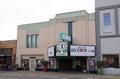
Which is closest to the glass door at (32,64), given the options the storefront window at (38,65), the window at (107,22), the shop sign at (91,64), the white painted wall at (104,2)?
the storefront window at (38,65)

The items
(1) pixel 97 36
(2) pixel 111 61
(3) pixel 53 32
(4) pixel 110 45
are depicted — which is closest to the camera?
(4) pixel 110 45

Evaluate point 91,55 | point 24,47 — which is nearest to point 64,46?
point 91,55

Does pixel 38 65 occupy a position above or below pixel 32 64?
below

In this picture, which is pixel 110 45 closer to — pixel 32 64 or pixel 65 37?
pixel 65 37

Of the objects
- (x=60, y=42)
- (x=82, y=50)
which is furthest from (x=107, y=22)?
(x=60, y=42)

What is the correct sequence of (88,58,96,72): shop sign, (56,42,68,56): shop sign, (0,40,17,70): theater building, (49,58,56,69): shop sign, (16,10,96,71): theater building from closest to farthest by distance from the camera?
(56,42,68,56): shop sign < (16,10,96,71): theater building < (88,58,96,72): shop sign < (49,58,56,69): shop sign < (0,40,17,70): theater building

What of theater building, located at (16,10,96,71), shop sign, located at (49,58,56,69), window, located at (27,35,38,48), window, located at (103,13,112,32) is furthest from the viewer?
window, located at (27,35,38,48)

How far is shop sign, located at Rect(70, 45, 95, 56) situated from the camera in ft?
116

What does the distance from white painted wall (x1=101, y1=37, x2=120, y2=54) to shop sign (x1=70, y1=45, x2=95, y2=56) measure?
5.24 ft

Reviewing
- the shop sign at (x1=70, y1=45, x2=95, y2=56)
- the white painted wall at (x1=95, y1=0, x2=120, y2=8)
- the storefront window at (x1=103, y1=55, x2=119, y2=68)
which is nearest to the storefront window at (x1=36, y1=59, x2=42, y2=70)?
the shop sign at (x1=70, y1=45, x2=95, y2=56)

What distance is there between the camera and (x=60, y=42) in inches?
1419

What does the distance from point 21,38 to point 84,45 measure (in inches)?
559

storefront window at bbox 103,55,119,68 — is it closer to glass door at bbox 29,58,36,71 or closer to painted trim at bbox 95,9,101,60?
painted trim at bbox 95,9,101,60

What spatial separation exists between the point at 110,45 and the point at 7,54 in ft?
69.2
